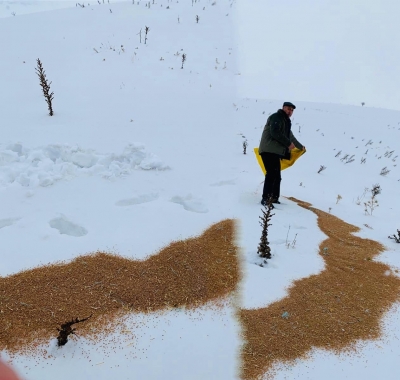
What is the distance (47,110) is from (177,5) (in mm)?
12583

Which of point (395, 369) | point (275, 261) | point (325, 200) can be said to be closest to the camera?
point (395, 369)

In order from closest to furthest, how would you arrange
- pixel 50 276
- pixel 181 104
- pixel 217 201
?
pixel 50 276 < pixel 217 201 < pixel 181 104

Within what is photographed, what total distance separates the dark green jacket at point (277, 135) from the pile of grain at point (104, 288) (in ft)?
7.68

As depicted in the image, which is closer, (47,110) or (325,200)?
(325,200)

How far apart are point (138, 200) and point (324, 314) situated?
3.02 meters

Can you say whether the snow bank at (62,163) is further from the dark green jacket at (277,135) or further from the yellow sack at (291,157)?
the dark green jacket at (277,135)

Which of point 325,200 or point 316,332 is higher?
point 316,332

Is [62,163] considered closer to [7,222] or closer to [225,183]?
[7,222]

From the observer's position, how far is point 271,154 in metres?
6.01

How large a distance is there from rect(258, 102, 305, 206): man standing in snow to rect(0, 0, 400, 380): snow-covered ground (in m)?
0.32

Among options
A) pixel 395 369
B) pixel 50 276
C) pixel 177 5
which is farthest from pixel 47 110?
pixel 177 5

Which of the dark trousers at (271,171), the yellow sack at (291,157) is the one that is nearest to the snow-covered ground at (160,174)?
the dark trousers at (271,171)

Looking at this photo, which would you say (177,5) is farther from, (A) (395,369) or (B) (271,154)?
(A) (395,369)

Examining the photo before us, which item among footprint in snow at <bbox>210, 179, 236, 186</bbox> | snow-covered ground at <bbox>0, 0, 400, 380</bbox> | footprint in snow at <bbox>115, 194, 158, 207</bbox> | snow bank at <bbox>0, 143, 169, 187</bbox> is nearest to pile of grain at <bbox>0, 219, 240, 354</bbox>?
snow-covered ground at <bbox>0, 0, 400, 380</bbox>
